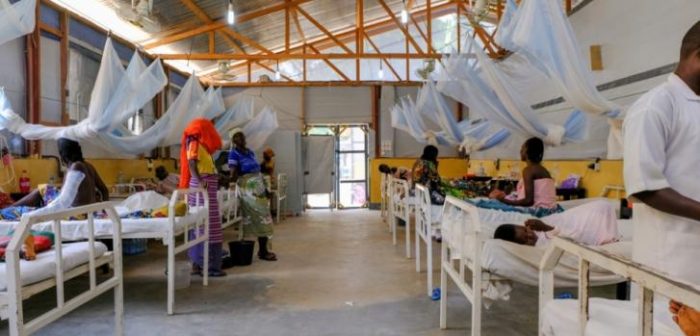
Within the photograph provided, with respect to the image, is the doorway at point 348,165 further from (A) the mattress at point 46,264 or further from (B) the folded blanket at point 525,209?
(A) the mattress at point 46,264

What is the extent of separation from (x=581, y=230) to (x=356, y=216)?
690 cm

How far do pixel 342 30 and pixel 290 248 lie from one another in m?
6.42

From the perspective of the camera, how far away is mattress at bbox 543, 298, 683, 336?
1308 mm

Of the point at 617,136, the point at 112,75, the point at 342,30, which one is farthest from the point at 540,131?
the point at 342,30

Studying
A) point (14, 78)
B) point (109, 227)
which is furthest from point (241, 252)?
point (14, 78)

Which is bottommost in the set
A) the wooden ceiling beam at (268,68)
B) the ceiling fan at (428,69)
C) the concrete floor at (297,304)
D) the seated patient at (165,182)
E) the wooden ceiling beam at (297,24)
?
the concrete floor at (297,304)

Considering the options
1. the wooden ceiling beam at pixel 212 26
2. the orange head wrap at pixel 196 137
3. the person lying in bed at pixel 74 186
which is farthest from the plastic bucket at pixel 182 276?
the wooden ceiling beam at pixel 212 26

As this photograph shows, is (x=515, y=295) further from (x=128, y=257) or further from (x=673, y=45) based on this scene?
(x=128, y=257)

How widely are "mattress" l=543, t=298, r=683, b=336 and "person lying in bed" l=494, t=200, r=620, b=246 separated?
1277 millimetres

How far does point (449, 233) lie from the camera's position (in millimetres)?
3035

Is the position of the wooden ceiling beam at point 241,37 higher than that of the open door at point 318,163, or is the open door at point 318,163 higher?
the wooden ceiling beam at point 241,37

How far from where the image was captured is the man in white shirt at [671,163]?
4.47 feet

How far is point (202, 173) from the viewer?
164 inches

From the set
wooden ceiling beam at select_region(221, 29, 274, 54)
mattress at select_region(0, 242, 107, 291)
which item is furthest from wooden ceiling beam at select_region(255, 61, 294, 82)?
mattress at select_region(0, 242, 107, 291)
